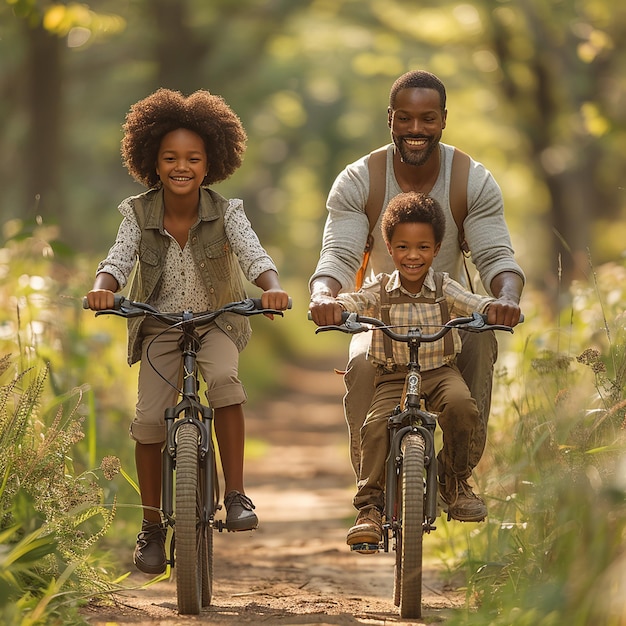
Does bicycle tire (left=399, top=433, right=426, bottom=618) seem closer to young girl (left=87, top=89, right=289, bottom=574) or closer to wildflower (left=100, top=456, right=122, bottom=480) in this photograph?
young girl (left=87, top=89, right=289, bottom=574)

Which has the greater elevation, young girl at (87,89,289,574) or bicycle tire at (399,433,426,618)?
young girl at (87,89,289,574)

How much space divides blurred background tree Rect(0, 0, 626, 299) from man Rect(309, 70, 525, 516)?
5.25 meters

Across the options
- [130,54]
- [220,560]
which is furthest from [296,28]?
[220,560]

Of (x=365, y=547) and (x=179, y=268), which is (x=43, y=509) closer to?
(x=179, y=268)

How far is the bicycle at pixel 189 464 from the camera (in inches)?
197

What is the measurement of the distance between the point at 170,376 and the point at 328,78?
25763 millimetres

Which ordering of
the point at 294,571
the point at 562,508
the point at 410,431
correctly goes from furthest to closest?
the point at 294,571 → the point at 410,431 → the point at 562,508

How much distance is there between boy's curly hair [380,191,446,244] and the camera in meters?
5.32

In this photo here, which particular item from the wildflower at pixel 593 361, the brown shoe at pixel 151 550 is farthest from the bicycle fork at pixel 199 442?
the wildflower at pixel 593 361

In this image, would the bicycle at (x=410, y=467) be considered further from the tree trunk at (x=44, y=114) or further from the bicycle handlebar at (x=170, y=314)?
the tree trunk at (x=44, y=114)

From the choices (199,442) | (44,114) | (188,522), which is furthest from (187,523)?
(44,114)

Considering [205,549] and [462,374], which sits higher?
[462,374]

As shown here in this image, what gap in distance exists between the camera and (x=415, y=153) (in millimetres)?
5684

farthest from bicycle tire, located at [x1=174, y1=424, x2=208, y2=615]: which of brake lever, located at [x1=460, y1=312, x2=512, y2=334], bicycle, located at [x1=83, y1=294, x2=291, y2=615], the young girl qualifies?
brake lever, located at [x1=460, y1=312, x2=512, y2=334]
